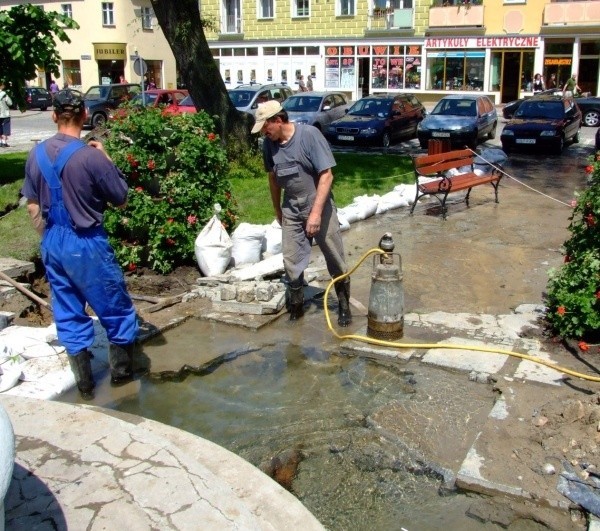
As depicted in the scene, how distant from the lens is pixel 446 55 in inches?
1524

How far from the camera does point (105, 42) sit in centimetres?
4475

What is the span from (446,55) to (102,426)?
38098 mm

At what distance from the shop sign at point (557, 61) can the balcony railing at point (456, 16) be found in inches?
155

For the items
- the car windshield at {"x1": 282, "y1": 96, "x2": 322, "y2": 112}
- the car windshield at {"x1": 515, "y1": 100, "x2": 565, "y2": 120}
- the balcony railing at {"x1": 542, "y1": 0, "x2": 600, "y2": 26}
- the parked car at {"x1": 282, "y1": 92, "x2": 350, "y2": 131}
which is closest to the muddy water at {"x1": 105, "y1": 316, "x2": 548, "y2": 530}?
the car windshield at {"x1": 515, "y1": 100, "x2": 565, "y2": 120}

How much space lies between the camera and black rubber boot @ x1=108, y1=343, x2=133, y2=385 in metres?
5.07

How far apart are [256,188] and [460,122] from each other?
31.4ft

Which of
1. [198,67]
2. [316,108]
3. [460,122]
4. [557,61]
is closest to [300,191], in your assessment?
[198,67]

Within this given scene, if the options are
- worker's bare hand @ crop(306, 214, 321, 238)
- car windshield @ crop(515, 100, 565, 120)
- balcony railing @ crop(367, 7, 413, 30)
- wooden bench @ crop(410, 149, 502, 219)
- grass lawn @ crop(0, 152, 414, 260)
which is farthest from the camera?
balcony railing @ crop(367, 7, 413, 30)

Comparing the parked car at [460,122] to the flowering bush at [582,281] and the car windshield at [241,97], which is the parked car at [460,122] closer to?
the car windshield at [241,97]

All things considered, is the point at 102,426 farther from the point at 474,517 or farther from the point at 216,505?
the point at 474,517

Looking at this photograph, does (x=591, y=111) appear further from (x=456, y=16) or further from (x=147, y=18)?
(x=147, y=18)

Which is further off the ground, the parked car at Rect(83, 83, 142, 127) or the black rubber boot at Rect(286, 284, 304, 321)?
the parked car at Rect(83, 83, 142, 127)

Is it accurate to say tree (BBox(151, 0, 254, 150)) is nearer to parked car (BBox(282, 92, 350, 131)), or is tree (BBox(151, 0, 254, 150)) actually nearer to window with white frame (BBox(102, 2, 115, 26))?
parked car (BBox(282, 92, 350, 131))

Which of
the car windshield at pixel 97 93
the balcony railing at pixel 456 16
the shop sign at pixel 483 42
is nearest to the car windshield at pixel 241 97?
the car windshield at pixel 97 93
